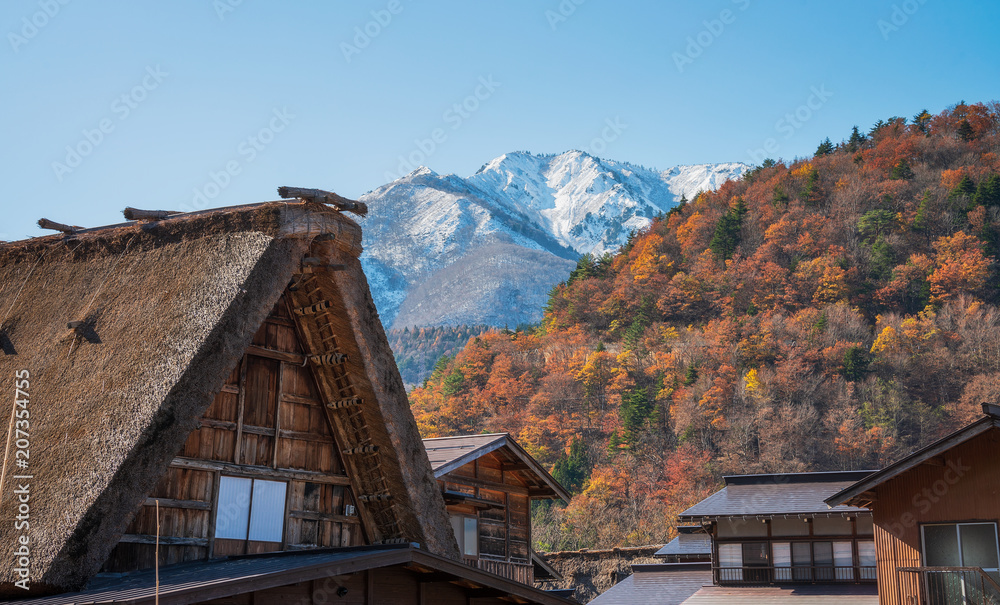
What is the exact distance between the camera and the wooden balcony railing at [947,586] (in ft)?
45.9

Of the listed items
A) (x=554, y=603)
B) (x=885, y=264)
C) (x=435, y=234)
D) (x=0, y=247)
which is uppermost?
(x=435, y=234)

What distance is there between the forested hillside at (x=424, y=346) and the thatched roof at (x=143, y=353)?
11103cm

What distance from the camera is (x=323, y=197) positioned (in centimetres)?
1034

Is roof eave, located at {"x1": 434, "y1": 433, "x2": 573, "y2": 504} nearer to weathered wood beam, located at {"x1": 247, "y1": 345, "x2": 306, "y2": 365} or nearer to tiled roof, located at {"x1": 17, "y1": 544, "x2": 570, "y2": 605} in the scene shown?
weathered wood beam, located at {"x1": 247, "y1": 345, "x2": 306, "y2": 365}

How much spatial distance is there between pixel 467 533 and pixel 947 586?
8574 mm

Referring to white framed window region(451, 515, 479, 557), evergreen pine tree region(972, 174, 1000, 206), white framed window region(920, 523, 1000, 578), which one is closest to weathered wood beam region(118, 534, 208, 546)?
white framed window region(451, 515, 479, 557)

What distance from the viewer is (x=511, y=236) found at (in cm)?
19425

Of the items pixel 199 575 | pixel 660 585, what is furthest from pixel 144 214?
pixel 660 585

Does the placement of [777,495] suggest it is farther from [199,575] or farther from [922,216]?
[922,216]

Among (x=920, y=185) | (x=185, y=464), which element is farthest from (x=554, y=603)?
(x=920, y=185)

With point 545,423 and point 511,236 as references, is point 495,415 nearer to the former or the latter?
point 545,423

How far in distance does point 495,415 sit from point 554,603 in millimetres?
50791

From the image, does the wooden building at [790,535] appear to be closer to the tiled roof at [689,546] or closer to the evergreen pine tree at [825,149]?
the tiled roof at [689,546]

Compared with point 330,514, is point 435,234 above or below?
above
